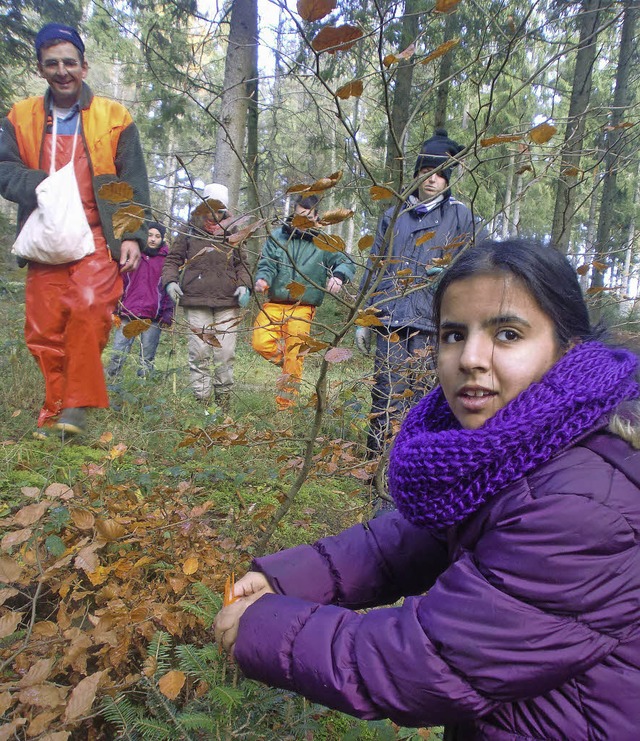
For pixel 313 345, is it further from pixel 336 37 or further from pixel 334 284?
pixel 334 284

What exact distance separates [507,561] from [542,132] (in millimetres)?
1498

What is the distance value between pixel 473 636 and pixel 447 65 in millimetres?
8678

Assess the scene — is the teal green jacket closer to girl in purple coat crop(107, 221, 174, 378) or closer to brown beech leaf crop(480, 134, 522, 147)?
girl in purple coat crop(107, 221, 174, 378)

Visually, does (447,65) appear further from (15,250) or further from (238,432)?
(238,432)

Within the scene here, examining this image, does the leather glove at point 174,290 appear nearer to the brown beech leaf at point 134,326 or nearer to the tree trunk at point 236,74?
the tree trunk at point 236,74

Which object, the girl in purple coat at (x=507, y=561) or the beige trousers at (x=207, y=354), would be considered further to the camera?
the beige trousers at (x=207, y=354)

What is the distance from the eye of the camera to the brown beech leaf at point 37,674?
1.45 m

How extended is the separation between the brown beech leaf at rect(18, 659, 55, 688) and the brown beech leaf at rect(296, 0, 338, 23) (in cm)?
184

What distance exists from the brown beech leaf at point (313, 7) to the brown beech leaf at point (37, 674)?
184 cm

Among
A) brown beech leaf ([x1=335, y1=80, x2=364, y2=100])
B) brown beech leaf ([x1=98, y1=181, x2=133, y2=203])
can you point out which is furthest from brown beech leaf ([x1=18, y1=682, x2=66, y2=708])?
brown beech leaf ([x1=335, y1=80, x2=364, y2=100])

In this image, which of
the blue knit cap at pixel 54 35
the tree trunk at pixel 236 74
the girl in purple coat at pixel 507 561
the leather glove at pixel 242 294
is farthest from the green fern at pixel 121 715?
the tree trunk at pixel 236 74

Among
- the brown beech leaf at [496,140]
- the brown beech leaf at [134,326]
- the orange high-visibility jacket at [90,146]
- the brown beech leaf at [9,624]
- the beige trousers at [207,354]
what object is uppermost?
the orange high-visibility jacket at [90,146]

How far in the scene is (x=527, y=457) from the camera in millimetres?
1169

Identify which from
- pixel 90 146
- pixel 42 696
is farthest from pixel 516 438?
pixel 90 146
